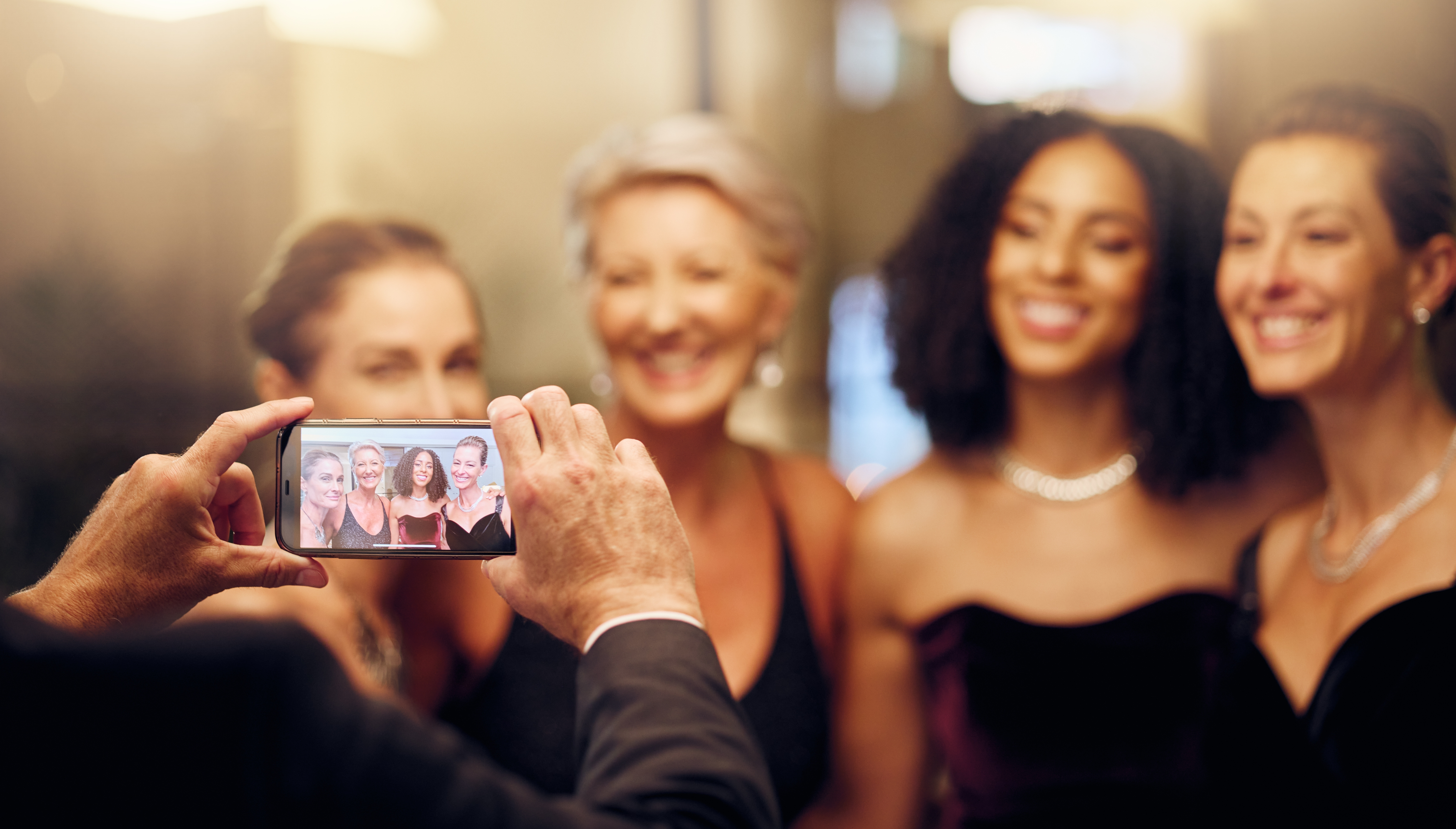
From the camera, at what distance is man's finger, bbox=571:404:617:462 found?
55cm

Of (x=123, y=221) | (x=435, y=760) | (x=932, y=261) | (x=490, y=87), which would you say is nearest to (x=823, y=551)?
(x=932, y=261)

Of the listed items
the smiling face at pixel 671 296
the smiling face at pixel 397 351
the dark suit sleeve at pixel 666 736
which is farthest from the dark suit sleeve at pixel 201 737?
the smiling face at pixel 671 296

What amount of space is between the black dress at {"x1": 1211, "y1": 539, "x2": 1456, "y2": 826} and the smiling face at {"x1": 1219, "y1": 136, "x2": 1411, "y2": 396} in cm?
22

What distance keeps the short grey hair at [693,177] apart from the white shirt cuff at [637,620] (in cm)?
65

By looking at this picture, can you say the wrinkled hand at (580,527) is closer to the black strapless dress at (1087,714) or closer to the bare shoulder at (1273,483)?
the black strapless dress at (1087,714)

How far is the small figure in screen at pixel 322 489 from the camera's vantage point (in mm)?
562

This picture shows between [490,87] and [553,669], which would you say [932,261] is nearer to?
[553,669]

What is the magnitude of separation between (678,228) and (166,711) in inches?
30.9

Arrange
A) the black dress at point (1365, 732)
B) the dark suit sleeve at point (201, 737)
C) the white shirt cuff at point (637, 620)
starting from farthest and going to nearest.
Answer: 1. the black dress at point (1365, 732)
2. the white shirt cuff at point (637, 620)
3. the dark suit sleeve at point (201, 737)

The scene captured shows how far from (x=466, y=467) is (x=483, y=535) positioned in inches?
1.6

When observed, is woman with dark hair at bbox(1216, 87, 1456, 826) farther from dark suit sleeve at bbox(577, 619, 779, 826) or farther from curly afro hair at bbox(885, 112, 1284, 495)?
dark suit sleeve at bbox(577, 619, 779, 826)

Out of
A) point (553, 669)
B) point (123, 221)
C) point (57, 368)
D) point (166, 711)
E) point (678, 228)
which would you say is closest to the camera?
point (166, 711)

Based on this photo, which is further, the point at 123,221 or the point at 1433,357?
the point at 123,221

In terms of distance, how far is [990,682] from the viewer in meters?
1.12
